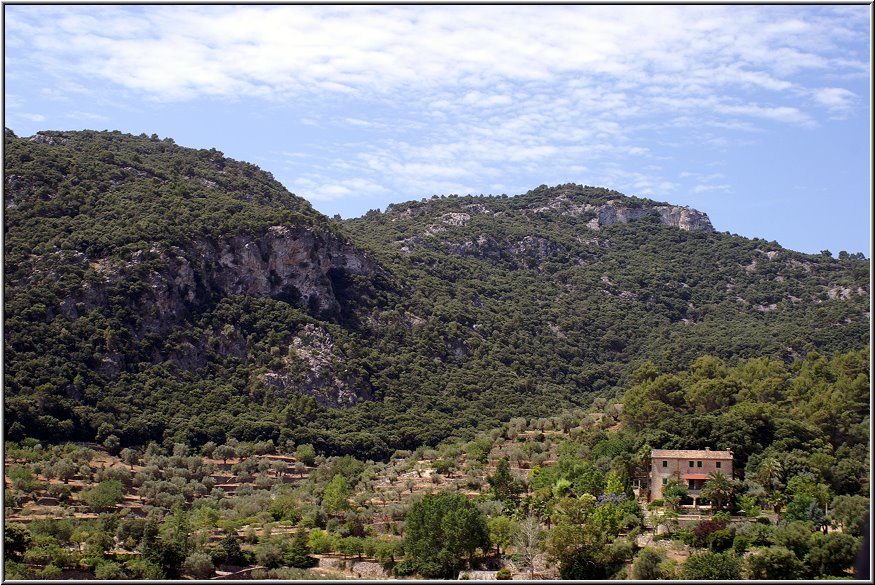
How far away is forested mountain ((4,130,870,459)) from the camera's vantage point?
9850cm

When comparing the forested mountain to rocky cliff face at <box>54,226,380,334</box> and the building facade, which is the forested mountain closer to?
rocky cliff face at <box>54,226,380,334</box>

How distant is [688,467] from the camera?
215 ft

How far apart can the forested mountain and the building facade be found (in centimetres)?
3711

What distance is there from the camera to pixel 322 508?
69.6 meters

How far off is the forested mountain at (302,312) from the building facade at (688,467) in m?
37.1

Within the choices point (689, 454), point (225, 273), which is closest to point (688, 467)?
point (689, 454)

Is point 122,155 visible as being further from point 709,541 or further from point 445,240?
point 709,541

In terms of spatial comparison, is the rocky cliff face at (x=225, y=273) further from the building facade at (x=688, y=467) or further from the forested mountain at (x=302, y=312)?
the building facade at (x=688, y=467)

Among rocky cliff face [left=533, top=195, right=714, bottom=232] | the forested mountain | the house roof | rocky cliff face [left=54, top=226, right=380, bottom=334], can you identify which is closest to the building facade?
the house roof

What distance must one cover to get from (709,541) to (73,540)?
3386 centimetres

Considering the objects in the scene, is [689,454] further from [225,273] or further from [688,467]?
[225,273]

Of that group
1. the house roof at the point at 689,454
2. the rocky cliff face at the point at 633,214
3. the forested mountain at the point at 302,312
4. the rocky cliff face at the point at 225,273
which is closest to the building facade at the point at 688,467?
the house roof at the point at 689,454

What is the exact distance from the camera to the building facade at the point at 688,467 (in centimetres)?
6522

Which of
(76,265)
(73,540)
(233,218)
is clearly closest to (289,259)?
(233,218)
